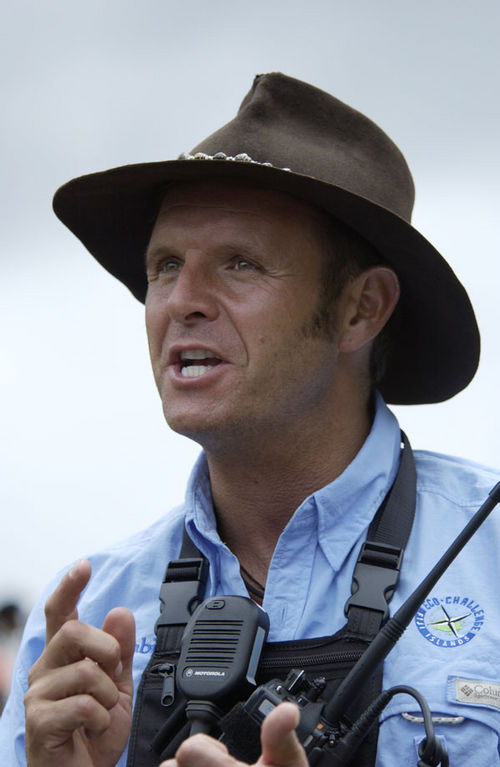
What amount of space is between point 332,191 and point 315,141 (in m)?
0.33

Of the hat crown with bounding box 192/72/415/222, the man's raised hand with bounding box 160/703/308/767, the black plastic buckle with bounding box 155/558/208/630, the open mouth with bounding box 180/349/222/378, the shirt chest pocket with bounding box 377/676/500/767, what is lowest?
the shirt chest pocket with bounding box 377/676/500/767

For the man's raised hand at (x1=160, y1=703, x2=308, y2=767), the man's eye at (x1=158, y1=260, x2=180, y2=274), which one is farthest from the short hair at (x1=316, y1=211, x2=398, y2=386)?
the man's raised hand at (x1=160, y1=703, x2=308, y2=767)

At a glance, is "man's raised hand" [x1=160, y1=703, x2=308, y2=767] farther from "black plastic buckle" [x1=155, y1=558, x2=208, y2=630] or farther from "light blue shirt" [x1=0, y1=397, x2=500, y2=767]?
"black plastic buckle" [x1=155, y1=558, x2=208, y2=630]

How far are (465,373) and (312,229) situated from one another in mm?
867

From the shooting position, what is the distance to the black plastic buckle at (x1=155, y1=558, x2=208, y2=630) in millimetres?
3512

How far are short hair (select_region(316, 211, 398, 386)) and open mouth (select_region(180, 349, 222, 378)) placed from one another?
44cm

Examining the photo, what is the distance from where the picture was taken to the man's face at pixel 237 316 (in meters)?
3.63

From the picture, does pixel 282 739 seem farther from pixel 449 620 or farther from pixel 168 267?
pixel 168 267

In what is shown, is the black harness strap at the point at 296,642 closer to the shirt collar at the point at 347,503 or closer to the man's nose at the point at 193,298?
the shirt collar at the point at 347,503

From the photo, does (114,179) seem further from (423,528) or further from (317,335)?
(423,528)

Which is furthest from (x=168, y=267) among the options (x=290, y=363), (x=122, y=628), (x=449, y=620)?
(x=449, y=620)

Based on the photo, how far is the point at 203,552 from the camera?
3.78m

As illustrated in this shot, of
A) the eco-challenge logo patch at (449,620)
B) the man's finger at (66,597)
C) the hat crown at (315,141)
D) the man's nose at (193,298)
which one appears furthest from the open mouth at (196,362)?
the eco-challenge logo patch at (449,620)

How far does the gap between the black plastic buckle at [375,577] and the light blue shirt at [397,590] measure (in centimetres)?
9
